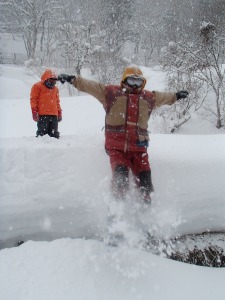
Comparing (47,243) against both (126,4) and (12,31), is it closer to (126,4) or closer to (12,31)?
(126,4)

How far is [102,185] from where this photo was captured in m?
3.40

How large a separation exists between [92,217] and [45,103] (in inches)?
77.5

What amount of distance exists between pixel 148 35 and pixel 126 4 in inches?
273

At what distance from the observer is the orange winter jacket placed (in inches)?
179

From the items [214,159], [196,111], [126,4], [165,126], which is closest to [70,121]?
[165,126]

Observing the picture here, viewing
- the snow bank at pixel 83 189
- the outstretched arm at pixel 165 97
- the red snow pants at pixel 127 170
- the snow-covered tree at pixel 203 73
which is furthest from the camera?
the snow-covered tree at pixel 203 73

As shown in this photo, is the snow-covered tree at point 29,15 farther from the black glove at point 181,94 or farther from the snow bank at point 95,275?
A: the snow bank at point 95,275

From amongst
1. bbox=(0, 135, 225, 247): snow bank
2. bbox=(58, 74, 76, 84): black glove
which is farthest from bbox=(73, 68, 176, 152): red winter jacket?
bbox=(0, 135, 225, 247): snow bank

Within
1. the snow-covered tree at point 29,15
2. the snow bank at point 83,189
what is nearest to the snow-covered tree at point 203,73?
the snow bank at point 83,189

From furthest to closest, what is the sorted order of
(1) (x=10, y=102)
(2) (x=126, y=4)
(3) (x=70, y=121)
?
(2) (x=126, y=4) → (1) (x=10, y=102) → (3) (x=70, y=121)

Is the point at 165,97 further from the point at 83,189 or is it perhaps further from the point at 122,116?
the point at 83,189

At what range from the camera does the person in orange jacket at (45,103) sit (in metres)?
4.55

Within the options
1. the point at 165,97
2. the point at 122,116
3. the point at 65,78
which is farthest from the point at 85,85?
the point at 165,97

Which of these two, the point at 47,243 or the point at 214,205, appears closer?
the point at 47,243
